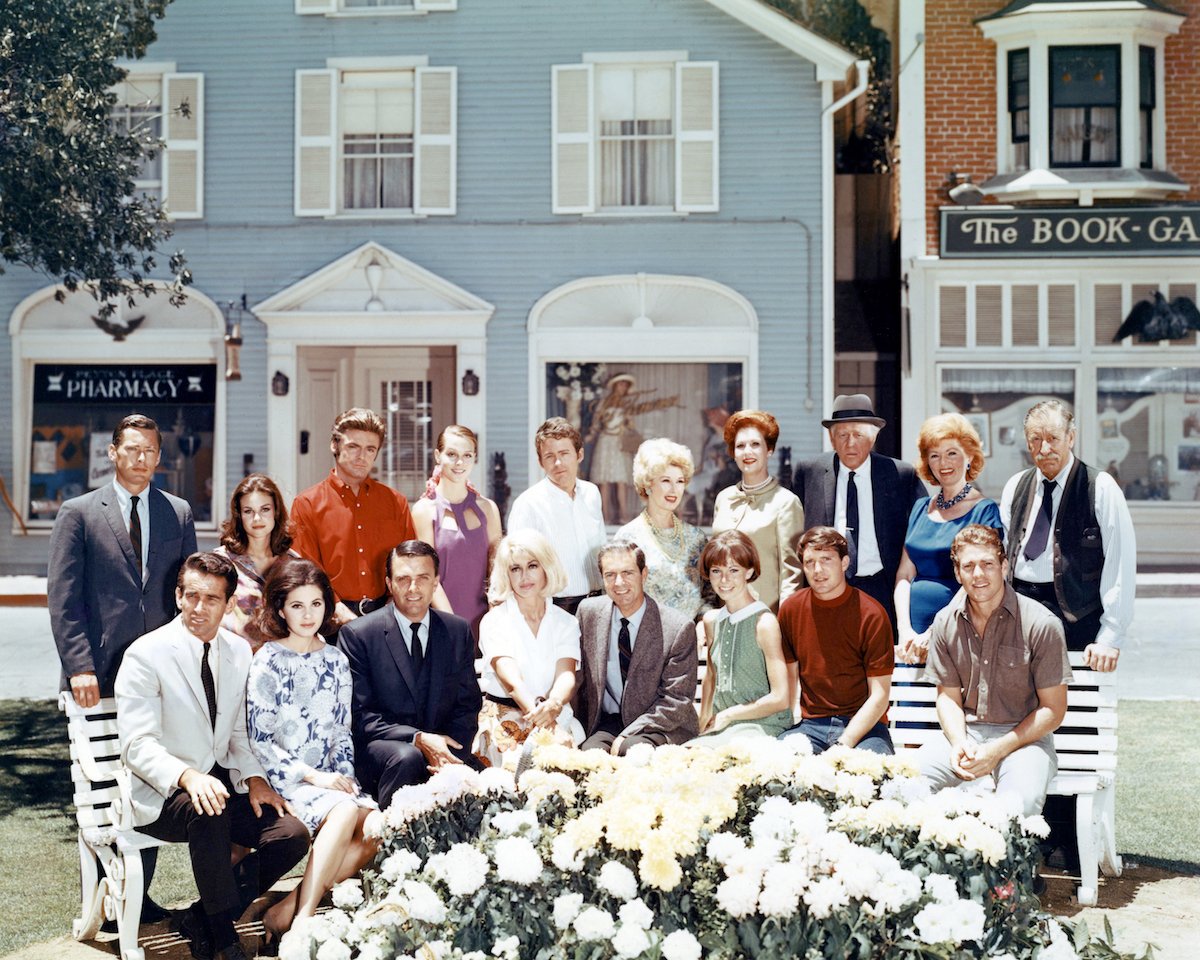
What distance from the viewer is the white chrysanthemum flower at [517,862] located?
335 centimetres

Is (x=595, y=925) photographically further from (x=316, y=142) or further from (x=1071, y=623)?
(x=316, y=142)

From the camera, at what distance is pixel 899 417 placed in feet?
62.6

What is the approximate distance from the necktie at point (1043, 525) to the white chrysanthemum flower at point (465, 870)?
3.28 meters

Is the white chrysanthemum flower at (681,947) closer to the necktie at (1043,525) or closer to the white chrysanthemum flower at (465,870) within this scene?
the white chrysanthemum flower at (465,870)

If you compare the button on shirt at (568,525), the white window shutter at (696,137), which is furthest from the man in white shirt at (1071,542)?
the white window shutter at (696,137)

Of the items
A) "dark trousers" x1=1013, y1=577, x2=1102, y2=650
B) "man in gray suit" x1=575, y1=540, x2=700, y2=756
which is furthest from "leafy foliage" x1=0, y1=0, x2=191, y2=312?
"dark trousers" x1=1013, y1=577, x2=1102, y2=650

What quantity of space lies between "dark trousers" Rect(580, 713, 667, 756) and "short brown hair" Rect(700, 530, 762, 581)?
0.71m

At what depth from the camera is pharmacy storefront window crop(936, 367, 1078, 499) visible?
18.5 m

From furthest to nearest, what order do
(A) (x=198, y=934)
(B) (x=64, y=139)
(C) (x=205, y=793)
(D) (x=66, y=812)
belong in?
(B) (x=64, y=139)
(D) (x=66, y=812)
(A) (x=198, y=934)
(C) (x=205, y=793)

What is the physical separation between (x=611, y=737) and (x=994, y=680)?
4.82ft

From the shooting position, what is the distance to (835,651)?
566 cm

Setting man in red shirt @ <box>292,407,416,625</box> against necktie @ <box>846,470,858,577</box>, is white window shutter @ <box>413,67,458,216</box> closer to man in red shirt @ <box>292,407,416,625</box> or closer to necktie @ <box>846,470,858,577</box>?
man in red shirt @ <box>292,407,416,625</box>

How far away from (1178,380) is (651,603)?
14696 mm

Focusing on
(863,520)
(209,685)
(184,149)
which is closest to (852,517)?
(863,520)
